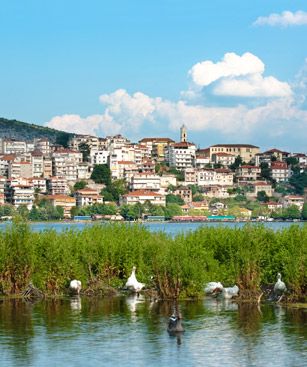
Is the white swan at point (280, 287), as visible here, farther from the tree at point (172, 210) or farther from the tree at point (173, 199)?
the tree at point (173, 199)

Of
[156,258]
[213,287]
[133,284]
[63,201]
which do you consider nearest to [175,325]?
[156,258]

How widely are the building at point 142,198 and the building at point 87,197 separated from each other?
4803 millimetres

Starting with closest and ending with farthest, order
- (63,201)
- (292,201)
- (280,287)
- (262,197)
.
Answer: (280,287) → (63,201) → (292,201) → (262,197)

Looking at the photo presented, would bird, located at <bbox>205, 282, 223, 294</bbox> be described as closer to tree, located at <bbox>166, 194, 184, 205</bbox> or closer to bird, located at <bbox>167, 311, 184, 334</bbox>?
bird, located at <bbox>167, 311, 184, 334</bbox>

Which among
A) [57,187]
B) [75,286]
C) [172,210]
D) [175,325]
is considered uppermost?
[57,187]

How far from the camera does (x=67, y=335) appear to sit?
2108cm

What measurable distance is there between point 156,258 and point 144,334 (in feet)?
16.1

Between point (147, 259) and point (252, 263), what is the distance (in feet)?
11.2

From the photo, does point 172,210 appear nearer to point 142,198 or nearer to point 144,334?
point 142,198

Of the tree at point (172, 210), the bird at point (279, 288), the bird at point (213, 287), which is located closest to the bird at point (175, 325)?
the bird at point (279, 288)

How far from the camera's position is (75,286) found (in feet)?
87.7

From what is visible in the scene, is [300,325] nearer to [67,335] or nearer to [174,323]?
[174,323]

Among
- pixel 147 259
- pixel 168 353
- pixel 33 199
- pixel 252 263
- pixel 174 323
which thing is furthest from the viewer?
pixel 33 199

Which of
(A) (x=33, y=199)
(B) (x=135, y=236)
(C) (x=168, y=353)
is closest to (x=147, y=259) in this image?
(B) (x=135, y=236)
